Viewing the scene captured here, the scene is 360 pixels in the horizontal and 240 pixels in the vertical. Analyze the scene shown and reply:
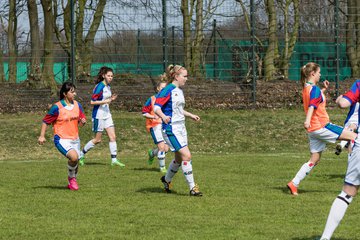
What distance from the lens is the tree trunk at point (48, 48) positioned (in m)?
23.6

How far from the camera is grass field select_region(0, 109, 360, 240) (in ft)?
28.5

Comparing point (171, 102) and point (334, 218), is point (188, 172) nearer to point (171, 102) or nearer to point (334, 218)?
point (171, 102)

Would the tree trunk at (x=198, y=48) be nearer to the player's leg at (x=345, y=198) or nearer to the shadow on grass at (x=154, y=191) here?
the shadow on grass at (x=154, y=191)

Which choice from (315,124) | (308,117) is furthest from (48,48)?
(308,117)

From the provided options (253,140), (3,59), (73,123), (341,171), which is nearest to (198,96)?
(253,140)

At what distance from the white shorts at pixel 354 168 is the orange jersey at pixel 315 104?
12.1 ft

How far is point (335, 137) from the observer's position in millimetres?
11227

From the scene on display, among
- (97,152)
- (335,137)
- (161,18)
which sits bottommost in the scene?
(97,152)

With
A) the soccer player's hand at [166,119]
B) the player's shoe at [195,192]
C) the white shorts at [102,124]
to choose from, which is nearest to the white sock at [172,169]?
the player's shoe at [195,192]

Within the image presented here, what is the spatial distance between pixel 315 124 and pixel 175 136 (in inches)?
79.0

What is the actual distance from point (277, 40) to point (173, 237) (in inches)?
687

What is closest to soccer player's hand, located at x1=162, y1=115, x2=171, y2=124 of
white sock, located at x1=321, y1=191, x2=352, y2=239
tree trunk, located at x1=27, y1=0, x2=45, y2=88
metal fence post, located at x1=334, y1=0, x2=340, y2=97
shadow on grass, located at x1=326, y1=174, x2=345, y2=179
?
shadow on grass, located at x1=326, y1=174, x2=345, y2=179

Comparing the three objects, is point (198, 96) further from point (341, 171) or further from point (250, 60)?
point (341, 171)

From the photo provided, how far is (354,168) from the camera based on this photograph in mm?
7406
